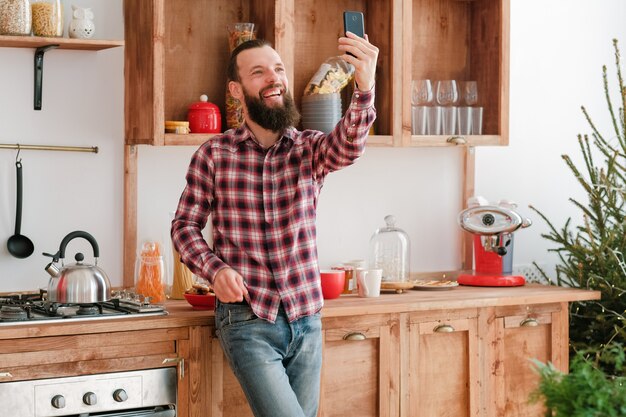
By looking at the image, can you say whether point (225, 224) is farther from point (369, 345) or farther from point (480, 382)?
point (480, 382)

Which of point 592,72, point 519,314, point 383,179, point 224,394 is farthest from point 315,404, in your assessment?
point 592,72

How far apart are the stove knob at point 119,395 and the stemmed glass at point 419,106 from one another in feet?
5.24

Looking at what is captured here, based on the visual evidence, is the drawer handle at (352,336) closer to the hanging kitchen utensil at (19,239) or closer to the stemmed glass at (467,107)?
the stemmed glass at (467,107)

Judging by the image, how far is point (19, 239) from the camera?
3514mm

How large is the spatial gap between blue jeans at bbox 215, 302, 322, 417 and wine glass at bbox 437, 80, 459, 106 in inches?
49.6

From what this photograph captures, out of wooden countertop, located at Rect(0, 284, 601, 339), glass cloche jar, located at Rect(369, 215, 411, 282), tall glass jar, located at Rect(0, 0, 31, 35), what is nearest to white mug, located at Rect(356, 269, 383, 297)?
wooden countertop, located at Rect(0, 284, 601, 339)

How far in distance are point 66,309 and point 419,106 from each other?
64.8 inches

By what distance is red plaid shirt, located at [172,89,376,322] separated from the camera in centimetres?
304

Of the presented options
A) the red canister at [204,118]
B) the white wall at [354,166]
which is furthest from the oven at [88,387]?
the red canister at [204,118]

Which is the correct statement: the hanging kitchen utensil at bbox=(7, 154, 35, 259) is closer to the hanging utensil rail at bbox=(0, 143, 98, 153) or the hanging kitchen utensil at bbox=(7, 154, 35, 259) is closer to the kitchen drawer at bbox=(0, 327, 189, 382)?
the hanging utensil rail at bbox=(0, 143, 98, 153)

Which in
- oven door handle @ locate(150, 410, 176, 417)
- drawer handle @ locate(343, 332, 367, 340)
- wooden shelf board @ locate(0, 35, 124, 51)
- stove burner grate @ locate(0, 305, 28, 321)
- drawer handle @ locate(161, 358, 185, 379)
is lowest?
oven door handle @ locate(150, 410, 176, 417)

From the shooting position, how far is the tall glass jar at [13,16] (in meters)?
3.28

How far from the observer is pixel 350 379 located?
136 inches

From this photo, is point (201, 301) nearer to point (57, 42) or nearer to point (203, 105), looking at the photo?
point (203, 105)
